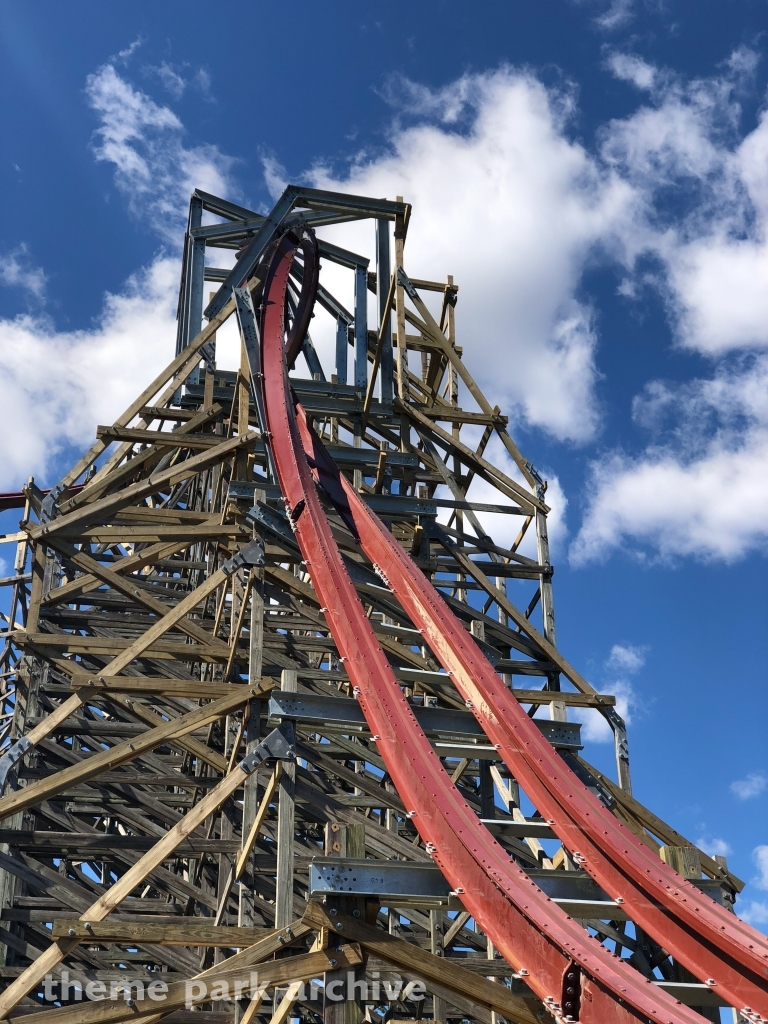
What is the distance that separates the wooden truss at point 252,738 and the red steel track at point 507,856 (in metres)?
0.26

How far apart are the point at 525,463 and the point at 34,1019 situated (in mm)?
9715

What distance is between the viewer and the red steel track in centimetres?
677

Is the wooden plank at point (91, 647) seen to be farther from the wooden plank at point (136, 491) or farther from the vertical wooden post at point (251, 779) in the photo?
the wooden plank at point (136, 491)

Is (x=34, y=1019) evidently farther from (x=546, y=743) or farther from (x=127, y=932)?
(x=546, y=743)

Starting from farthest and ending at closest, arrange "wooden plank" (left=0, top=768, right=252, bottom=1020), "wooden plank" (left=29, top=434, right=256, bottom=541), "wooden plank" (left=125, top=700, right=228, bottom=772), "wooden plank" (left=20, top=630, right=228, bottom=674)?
1. "wooden plank" (left=29, top=434, right=256, bottom=541)
2. "wooden plank" (left=20, top=630, right=228, bottom=674)
3. "wooden plank" (left=125, top=700, right=228, bottom=772)
4. "wooden plank" (left=0, top=768, right=252, bottom=1020)

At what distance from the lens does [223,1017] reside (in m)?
10.1

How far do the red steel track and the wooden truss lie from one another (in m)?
0.26

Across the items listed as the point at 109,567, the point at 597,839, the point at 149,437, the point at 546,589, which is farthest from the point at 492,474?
the point at 597,839

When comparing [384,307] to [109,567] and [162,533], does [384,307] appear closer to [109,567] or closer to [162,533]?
[162,533]

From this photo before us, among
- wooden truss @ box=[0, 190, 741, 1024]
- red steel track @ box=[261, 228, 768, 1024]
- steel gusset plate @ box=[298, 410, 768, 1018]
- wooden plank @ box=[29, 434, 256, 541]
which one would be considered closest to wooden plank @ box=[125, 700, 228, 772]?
wooden truss @ box=[0, 190, 741, 1024]

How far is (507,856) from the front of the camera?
7.96 metres

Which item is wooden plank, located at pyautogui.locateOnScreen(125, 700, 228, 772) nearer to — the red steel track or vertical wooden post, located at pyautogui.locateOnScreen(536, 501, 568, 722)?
the red steel track

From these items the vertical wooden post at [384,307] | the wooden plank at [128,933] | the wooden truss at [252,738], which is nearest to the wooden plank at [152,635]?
the wooden truss at [252,738]

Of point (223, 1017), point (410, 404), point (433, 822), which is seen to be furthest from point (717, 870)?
point (410, 404)
